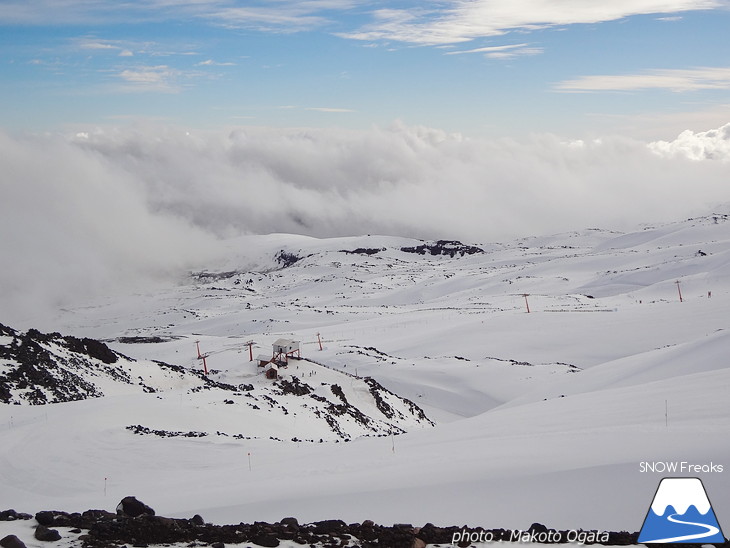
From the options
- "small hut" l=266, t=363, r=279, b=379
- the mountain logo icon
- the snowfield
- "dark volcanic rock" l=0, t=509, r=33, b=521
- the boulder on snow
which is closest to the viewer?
the mountain logo icon

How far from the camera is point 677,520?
367 inches

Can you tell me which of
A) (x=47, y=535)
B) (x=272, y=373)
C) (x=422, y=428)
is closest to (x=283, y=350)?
Result: (x=272, y=373)

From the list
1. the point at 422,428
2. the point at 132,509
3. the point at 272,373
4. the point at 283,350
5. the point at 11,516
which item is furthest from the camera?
the point at 283,350

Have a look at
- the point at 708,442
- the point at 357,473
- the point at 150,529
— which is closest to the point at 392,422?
the point at 357,473

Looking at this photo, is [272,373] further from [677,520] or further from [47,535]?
[677,520]

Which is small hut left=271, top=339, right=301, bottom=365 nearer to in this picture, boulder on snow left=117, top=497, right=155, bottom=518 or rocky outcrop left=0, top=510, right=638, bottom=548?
boulder on snow left=117, top=497, right=155, bottom=518

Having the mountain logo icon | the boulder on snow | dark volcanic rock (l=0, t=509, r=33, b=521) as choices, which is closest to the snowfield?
dark volcanic rock (l=0, t=509, r=33, b=521)

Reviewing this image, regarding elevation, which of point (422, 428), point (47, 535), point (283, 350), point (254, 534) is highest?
point (47, 535)

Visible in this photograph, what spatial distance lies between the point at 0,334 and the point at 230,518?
30320 mm

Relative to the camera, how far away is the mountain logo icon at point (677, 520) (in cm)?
910

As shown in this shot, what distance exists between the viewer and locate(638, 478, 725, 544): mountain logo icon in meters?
9.10

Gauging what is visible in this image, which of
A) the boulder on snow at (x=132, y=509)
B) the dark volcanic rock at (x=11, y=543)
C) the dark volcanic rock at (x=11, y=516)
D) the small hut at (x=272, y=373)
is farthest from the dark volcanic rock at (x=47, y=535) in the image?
the small hut at (x=272, y=373)

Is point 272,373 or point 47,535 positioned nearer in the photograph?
point 47,535

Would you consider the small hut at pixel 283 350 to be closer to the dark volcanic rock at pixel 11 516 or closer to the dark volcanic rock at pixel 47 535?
the dark volcanic rock at pixel 11 516
